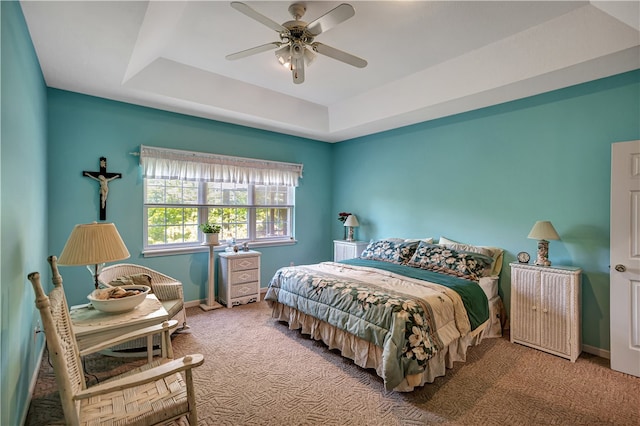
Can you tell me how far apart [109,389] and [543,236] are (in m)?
3.58

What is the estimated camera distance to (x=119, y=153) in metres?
3.70

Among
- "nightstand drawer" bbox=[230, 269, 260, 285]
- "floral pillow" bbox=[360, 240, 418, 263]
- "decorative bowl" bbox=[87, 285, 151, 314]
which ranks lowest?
"nightstand drawer" bbox=[230, 269, 260, 285]

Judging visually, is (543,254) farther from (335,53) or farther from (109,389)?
(109,389)

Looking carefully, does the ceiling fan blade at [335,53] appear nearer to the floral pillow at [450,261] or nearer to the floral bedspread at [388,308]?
the floral bedspread at [388,308]

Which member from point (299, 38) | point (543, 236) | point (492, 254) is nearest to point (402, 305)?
point (543, 236)

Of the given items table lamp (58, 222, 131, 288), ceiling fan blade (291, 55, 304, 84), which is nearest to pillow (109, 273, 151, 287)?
table lamp (58, 222, 131, 288)

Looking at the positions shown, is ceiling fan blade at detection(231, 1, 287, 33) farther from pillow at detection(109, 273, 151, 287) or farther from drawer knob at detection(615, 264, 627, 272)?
drawer knob at detection(615, 264, 627, 272)

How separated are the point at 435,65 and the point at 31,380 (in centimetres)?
459

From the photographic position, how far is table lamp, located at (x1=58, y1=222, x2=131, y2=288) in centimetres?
204

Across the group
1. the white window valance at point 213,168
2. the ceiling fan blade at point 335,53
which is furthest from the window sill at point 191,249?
the ceiling fan blade at point 335,53

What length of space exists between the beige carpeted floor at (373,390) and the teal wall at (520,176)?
80cm

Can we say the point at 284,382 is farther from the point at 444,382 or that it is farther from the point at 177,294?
the point at 177,294

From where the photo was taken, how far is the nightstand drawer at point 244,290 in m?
4.24

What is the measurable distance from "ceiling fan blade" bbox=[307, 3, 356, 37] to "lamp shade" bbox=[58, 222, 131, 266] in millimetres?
2070
